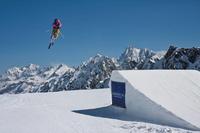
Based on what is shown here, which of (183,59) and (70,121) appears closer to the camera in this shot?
(70,121)

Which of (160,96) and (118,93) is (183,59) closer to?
(118,93)

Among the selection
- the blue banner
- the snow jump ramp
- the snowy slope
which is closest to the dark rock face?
the snow jump ramp

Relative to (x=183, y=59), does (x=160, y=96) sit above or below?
above

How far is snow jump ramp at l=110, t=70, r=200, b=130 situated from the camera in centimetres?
1473

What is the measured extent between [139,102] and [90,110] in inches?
139

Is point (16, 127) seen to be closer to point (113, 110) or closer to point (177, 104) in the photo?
point (113, 110)

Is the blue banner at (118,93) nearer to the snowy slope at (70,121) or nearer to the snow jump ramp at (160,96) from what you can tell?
the snow jump ramp at (160,96)

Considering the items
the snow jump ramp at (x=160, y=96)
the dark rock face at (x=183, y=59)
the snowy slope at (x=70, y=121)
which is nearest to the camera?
the snowy slope at (x=70, y=121)

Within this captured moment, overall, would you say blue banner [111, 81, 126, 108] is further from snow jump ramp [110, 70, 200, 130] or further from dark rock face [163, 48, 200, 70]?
dark rock face [163, 48, 200, 70]

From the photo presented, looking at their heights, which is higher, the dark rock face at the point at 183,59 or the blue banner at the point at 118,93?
the blue banner at the point at 118,93

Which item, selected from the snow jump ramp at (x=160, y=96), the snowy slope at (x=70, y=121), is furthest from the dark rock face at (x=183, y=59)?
the snowy slope at (x=70, y=121)

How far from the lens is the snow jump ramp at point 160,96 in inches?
580

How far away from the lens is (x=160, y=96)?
16391 mm

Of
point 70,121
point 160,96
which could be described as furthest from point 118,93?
point 70,121
